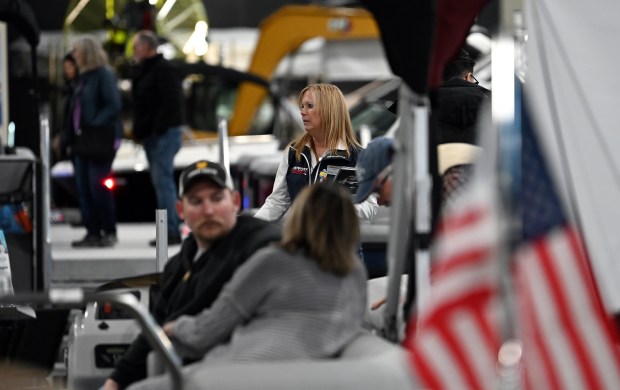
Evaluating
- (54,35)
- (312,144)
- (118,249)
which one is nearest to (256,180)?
(118,249)

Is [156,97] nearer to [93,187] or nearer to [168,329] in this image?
[93,187]

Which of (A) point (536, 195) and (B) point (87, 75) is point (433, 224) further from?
(B) point (87, 75)

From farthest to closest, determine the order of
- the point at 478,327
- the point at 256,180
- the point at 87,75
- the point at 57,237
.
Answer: the point at 57,237
the point at 256,180
the point at 87,75
the point at 478,327

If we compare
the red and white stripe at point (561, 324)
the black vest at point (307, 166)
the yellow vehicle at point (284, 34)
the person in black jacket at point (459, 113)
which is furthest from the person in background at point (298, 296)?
the yellow vehicle at point (284, 34)

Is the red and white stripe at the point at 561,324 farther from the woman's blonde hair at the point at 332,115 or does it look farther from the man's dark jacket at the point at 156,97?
the man's dark jacket at the point at 156,97

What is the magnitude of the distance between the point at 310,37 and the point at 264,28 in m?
0.73

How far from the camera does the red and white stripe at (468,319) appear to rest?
5.28m

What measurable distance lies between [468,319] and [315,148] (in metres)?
3.60

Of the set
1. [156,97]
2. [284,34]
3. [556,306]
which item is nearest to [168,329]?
[556,306]

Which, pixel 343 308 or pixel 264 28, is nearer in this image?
pixel 343 308

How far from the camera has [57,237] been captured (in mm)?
16250

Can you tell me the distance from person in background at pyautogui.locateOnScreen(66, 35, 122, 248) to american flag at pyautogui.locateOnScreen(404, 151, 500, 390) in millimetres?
8562

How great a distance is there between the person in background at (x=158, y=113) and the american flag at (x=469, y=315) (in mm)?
8504

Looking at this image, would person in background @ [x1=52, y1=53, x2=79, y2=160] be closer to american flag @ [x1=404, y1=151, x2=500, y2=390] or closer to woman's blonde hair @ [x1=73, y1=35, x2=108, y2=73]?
woman's blonde hair @ [x1=73, y1=35, x2=108, y2=73]
